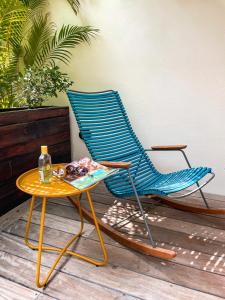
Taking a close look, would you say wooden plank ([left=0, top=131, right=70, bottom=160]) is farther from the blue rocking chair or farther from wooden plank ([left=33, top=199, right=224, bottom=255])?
wooden plank ([left=33, top=199, right=224, bottom=255])

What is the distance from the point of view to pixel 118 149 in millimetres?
2340

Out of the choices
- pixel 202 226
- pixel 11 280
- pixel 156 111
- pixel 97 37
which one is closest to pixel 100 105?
pixel 156 111

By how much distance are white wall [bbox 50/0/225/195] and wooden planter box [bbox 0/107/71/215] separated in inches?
25.8

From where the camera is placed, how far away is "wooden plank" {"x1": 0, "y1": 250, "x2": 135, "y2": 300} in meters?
1.38

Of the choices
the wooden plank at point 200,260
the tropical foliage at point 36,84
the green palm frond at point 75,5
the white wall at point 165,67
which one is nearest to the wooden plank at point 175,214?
the wooden plank at point 200,260

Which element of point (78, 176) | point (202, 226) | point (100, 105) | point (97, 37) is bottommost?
point (202, 226)

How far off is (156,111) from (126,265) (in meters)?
1.53

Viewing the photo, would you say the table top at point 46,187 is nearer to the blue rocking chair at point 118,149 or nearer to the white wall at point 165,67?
the blue rocking chair at point 118,149

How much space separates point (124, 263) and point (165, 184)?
63 centimetres

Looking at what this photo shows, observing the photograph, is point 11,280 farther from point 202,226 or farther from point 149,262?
point 202,226

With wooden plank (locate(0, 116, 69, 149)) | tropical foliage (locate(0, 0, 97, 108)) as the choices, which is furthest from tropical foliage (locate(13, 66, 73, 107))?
wooden plank (locate(0, 116, 69, 149))

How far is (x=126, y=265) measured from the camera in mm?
1603

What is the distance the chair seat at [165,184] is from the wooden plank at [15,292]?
86 centimetres

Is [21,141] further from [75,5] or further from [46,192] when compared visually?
[75,5]
